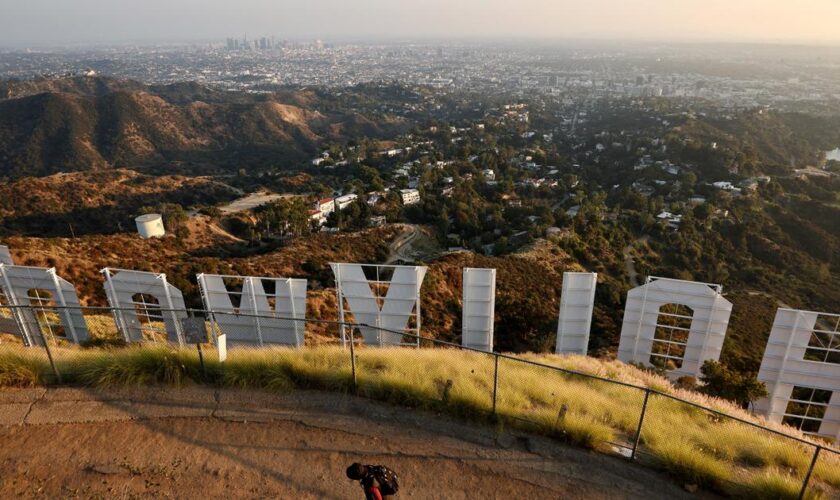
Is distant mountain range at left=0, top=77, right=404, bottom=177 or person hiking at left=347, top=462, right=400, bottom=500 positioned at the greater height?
person hiking at left=347, top=462, right=400, bottom=500

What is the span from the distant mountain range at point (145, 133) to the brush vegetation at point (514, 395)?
87178mm

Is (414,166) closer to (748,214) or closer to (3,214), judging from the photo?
(748,214)

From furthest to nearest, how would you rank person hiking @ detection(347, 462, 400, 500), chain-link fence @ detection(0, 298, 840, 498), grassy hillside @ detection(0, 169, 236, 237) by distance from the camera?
1. grassy hillside @ detection(0, 169, 236, 237)
2. chain-link fence @ detection(0, 298, 840, 498)
3. person hiking @ detection(347, 462, 400, 500)

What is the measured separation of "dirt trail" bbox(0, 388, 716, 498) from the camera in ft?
19.1

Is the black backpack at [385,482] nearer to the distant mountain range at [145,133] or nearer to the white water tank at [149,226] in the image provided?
the white water tank at [149,226]

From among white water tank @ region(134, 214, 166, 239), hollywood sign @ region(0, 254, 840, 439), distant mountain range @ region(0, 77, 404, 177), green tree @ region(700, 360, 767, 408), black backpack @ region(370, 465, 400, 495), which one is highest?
black backpack @ region(370, 465, 400, 495)

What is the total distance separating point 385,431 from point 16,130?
378ft

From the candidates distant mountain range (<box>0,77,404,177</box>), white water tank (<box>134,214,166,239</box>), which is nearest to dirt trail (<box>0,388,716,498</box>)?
white water tank (<box>134,214,166,239</box>)

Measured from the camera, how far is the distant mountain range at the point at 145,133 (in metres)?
85.1

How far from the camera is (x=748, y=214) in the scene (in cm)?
5028

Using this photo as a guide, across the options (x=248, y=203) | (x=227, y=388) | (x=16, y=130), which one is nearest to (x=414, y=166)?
(x=248, y=203)

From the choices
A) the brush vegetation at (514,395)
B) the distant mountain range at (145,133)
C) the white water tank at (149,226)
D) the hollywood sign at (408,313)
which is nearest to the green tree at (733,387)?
the hollywood sign at (408,313)

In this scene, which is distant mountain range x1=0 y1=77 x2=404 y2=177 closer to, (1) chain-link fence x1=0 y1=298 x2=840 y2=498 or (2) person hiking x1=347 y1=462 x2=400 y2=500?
(1) chain-link fence x1=0 y1=298 x2=840 y2=498

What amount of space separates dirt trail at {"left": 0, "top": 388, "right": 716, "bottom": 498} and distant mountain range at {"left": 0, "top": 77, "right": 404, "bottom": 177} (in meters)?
88.1
